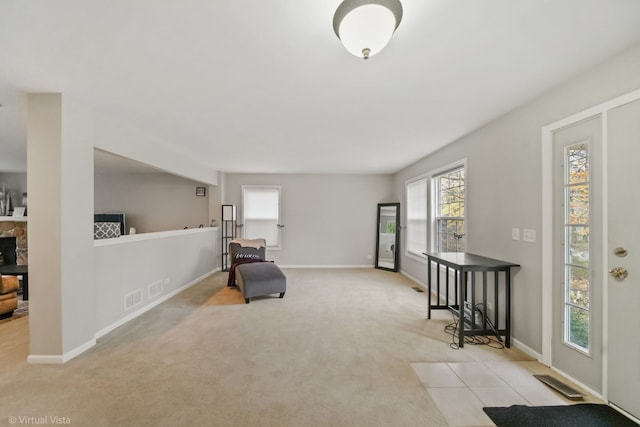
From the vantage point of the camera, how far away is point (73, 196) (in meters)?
2.43

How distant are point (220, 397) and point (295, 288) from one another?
2.86 meters

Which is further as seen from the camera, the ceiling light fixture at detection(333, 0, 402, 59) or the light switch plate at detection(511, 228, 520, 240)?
the light switch plate at detection(511, 228, 520, 240)

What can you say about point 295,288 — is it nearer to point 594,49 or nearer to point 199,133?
point 199,133

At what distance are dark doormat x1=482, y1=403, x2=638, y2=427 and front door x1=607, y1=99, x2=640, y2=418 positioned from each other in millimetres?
119

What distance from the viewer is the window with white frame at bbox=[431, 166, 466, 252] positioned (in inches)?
147

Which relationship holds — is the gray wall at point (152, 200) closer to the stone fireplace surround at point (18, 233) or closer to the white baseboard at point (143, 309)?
the stone fireplace surround at point (18, 233)

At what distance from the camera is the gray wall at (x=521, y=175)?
1873mm

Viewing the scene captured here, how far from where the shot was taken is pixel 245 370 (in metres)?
2.21

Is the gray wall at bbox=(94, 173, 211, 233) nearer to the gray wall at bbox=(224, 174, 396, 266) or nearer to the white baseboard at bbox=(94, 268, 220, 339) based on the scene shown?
the gray wall at bbox=(224, 174, 396, 266)

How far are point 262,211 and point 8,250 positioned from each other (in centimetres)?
477

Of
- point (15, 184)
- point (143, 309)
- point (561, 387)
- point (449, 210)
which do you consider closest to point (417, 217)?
point (449, 210)

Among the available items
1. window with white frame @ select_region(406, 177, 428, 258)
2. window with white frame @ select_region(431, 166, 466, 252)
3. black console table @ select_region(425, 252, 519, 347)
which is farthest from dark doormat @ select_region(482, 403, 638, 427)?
window with white frame @ select_region(406, 177, 428, 258)

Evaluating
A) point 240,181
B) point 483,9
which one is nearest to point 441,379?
point 483,9

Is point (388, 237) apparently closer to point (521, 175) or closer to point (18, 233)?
point (521, 175)
